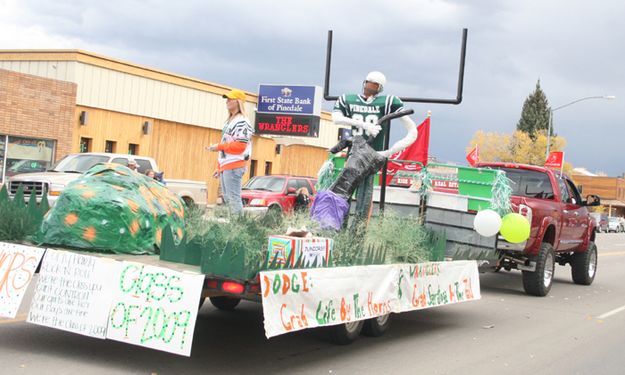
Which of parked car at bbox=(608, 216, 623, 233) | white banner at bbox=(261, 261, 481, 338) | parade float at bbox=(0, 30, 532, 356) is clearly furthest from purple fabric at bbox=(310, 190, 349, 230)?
parked car at bbox=(608, 216, 623, 233)

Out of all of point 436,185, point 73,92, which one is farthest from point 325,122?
point 436,185

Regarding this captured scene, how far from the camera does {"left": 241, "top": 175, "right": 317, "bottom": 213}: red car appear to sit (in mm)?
21328

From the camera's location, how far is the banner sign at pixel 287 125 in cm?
3547

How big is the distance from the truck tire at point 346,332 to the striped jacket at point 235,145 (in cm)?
220

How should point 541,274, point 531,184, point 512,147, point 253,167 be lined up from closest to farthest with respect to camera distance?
point 541,274
point 531,184
point 253,167
point 512,147

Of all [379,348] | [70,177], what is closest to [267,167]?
[70,177]

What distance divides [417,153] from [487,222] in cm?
123

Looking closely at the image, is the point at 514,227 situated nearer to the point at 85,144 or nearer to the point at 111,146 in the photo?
the point at 85,144

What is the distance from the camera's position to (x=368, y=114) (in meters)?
8.60

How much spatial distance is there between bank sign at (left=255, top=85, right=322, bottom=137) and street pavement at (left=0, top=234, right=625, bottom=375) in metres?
25.4

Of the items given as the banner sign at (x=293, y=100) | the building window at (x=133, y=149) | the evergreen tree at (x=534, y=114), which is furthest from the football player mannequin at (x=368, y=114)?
the evergreen tree at (x=534, y=114)

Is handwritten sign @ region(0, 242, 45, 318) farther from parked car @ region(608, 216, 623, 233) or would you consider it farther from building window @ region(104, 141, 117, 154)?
parked car @ region(608, 216, 623, 233)

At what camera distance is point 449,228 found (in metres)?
9.61

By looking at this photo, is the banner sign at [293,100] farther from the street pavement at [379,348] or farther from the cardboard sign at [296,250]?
the cardboard sign at [296,250]
